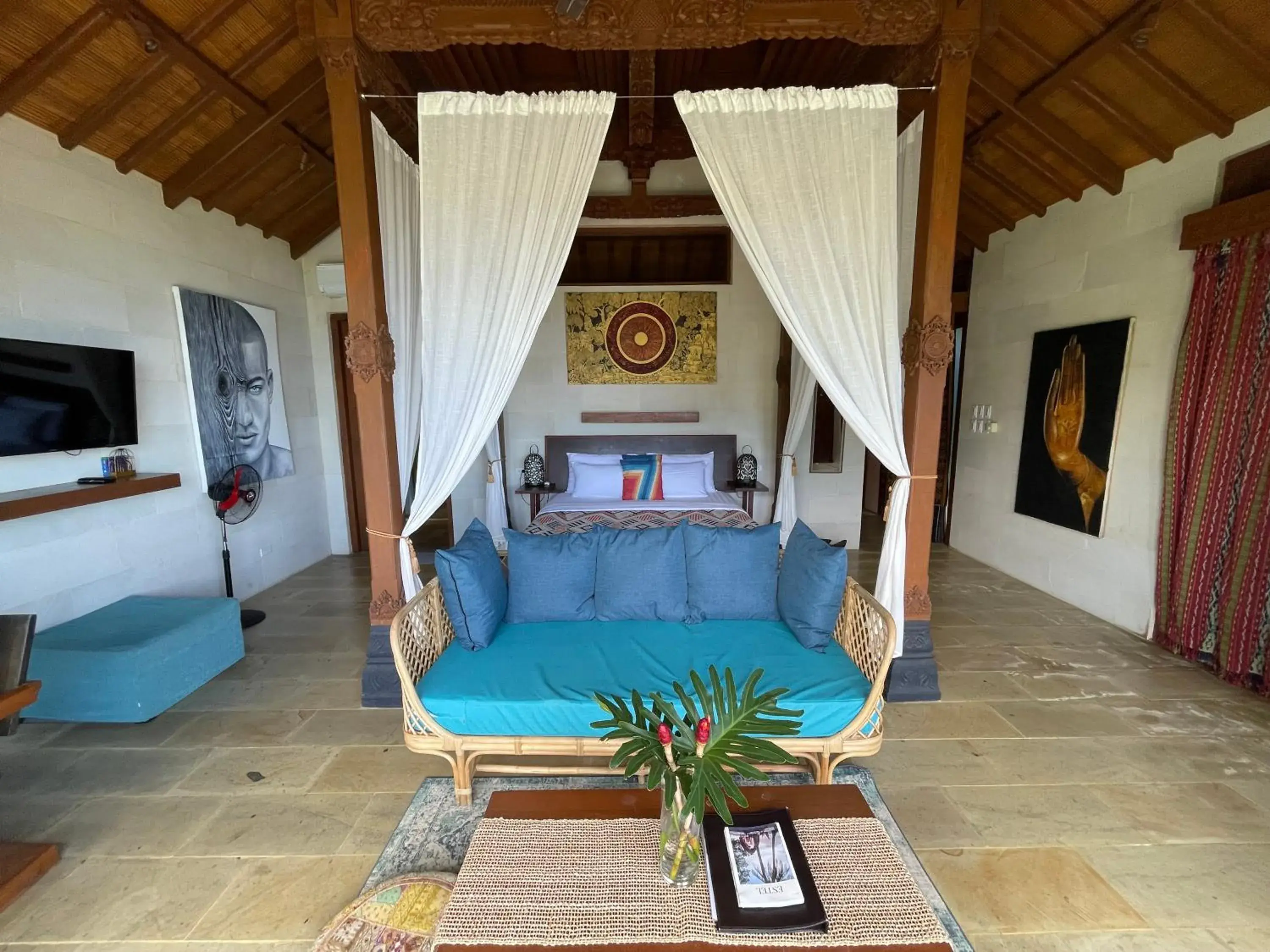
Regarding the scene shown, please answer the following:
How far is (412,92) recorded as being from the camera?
10.5 feet

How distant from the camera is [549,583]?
8.91ft

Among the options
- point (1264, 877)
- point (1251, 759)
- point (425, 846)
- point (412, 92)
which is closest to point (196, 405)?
point (412, 92)

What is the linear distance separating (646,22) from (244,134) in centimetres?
257

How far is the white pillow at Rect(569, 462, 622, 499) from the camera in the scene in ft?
16.5

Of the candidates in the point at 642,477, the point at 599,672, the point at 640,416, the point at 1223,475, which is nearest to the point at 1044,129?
the point at 1223,475

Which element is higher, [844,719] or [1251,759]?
[844,719]

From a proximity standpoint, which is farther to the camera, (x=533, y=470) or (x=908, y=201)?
(x=533, y=470)

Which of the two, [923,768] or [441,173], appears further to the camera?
[441,173]

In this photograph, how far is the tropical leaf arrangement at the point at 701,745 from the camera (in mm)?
1307

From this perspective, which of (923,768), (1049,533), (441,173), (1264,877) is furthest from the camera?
(1049,533)

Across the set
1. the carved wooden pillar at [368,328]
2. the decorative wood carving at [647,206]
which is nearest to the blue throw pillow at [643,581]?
the carved wooden pillar at [368,328]

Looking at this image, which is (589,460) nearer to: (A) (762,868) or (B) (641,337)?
(B) (641,337)

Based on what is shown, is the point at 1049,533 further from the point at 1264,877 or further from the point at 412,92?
the point at 412,92

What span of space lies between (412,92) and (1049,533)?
16.8 ft
